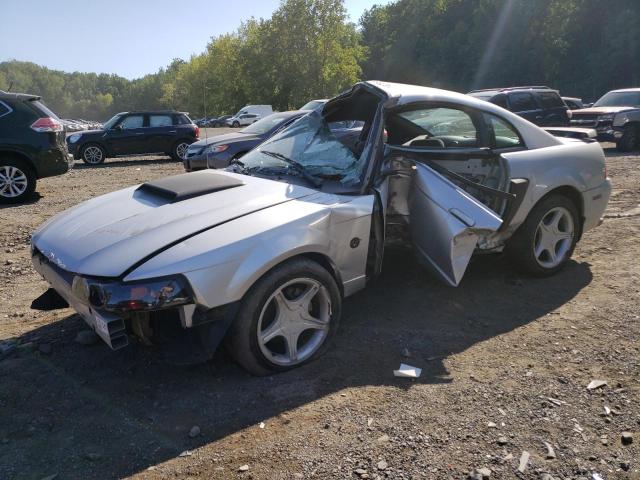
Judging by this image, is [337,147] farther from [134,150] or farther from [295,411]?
[134,150]

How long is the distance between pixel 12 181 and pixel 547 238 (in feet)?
26.6

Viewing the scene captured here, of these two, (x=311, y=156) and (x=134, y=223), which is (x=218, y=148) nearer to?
(x=311, y=156)

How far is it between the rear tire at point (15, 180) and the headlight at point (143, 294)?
713 centimetres

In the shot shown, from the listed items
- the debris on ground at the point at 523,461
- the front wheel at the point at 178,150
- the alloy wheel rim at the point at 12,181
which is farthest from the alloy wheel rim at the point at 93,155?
the debris on ground at the point at 523,461

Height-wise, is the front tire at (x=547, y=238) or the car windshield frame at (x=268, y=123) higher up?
the car windshield frame at (x=268, y=123)

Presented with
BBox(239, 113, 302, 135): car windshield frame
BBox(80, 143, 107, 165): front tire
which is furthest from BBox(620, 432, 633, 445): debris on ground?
BBox(80, 143, 107, 165): front tire

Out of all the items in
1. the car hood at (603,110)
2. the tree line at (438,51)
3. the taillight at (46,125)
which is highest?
the tree line at (438,51)

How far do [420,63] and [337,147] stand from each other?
7966cm

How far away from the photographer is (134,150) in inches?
620

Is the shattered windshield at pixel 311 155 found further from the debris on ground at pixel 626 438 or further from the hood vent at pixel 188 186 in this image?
the debris on ground at pixel 626 438

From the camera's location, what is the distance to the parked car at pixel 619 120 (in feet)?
45.4

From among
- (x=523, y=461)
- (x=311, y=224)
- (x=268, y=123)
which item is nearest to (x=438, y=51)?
(x=268, y=123)

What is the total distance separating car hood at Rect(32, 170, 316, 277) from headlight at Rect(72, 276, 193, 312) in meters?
0.09

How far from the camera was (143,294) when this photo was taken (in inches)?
103
